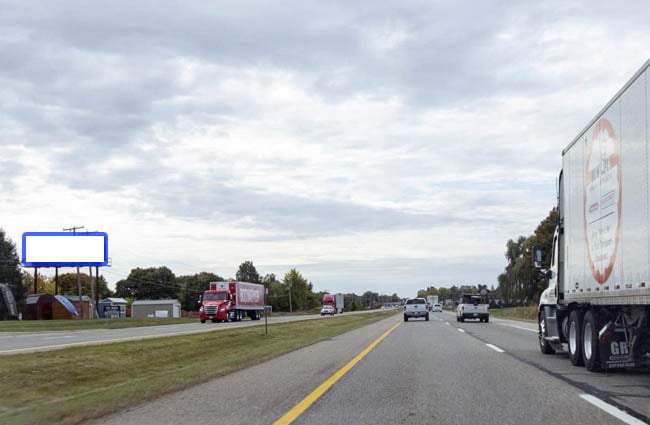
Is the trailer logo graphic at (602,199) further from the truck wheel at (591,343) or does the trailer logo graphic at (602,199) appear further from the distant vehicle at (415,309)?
the distant vehicle at (415,309)

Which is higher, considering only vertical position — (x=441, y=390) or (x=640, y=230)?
(x=640, y=230)

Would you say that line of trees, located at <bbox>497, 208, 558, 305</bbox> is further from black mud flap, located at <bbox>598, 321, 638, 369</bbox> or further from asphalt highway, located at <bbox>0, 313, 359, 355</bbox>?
black mud flap, located at <bbox>598, 321, 638, 369</bbox>

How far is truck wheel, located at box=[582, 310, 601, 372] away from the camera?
12.9m

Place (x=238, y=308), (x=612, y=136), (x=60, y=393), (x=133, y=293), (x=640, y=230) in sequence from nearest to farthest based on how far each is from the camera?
(x=640, y=230)
(x=612, y=136)
(x=60, y=393)
(x=238, y=308)
(x=133, y=293)

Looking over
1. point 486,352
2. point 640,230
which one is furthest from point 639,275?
point 486,352

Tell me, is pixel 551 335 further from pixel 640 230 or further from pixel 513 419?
pixel 513 419

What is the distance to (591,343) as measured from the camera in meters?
13.2

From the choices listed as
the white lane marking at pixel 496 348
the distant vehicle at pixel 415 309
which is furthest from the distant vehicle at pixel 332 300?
the white lane marking at pixel 496 348

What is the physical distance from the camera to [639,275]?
34.0ft

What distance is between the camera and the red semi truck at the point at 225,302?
62.0m

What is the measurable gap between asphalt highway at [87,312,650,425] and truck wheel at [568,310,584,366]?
0.42m

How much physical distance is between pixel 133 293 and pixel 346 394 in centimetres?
16523

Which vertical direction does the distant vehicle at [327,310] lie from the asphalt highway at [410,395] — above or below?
below

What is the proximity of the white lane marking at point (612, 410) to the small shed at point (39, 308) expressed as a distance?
7449 cm
